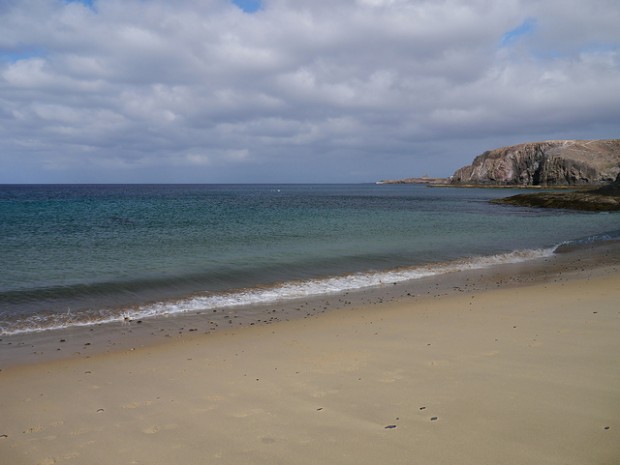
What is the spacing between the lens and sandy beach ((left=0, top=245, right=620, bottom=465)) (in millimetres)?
4020

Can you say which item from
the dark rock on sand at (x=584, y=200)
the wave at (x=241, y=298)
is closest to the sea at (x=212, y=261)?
the wave at (x=241, y=298)

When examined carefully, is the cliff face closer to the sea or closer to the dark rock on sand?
the dark rock on sand

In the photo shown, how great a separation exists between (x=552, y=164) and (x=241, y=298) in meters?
129

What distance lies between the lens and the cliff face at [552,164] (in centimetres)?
11444

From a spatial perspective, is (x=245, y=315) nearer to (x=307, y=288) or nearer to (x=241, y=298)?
(x=241, y=298)

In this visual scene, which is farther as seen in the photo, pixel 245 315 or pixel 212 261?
pixel 212 261

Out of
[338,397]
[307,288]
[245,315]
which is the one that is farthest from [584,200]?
[338,397]

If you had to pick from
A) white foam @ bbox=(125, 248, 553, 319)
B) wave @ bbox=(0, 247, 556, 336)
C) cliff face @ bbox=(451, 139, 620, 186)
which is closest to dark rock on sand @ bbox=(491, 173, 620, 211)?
white foam @ bbox=(125, 248, 553, 319)

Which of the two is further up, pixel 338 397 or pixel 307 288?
pixel 338 397

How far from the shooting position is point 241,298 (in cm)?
1211

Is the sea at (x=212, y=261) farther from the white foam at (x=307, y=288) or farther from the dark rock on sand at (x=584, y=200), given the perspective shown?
the dark rock on sand at (x=584, y=200)

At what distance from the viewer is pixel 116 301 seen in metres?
11.7

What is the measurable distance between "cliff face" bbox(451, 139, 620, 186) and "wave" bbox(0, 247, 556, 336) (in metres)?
115

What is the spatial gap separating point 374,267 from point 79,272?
33.4ft
